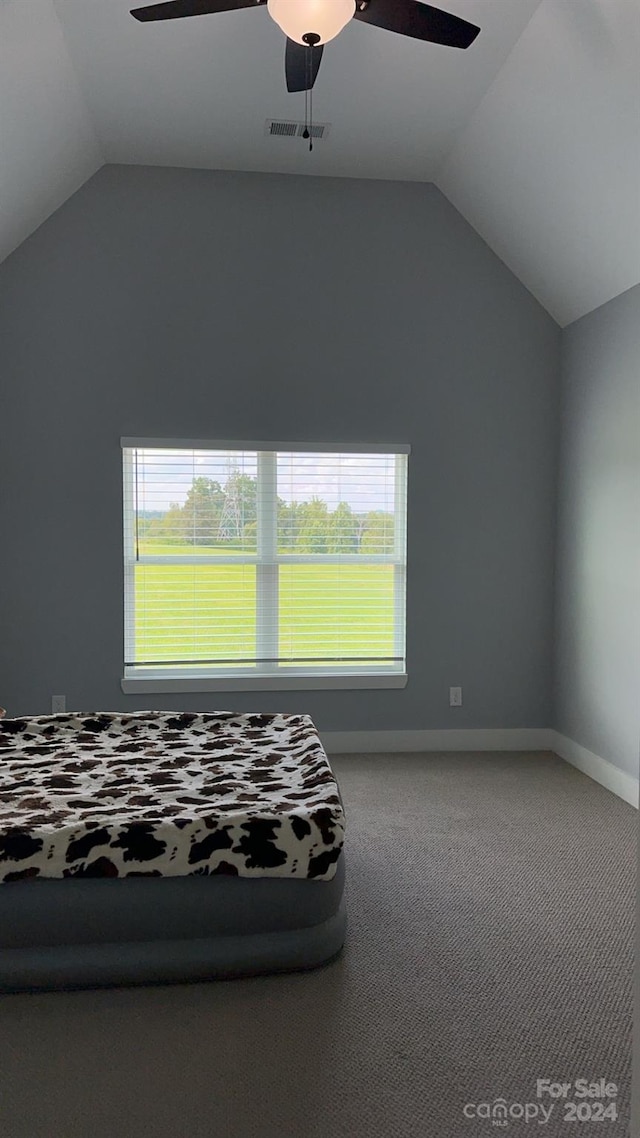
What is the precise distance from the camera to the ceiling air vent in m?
4.25

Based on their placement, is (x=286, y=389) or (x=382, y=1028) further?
(x=286, y=389)

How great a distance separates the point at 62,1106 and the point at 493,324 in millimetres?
4529

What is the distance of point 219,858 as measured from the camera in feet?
8.27

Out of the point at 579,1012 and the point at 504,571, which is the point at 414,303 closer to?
the point at 504,571

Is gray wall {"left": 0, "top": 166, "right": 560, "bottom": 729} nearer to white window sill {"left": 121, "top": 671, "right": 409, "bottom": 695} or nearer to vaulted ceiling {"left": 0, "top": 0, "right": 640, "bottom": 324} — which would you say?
white window sill {"left": 121, "top": 671, "right": 409, "bottom": 695}

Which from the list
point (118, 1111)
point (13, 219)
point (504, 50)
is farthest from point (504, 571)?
point (118, 1111)

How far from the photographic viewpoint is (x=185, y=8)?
257 centimetres

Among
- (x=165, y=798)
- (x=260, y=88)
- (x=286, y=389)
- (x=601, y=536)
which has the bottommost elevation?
(x=165, y=798)

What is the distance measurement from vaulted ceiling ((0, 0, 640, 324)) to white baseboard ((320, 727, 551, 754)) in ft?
8.44
